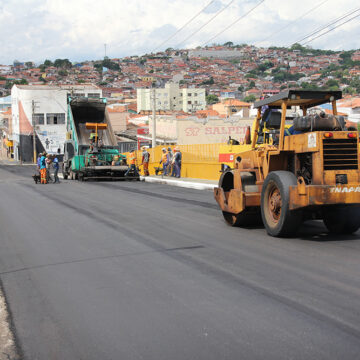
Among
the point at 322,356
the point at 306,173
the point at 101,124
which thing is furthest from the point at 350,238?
the point at 101,124

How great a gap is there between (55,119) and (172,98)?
256ft

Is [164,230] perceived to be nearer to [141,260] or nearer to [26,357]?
[141,260]

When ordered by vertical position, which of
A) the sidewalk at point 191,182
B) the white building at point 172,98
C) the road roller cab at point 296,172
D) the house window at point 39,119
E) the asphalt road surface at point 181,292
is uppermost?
the white building at point 172,98

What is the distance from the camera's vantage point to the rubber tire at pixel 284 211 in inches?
Answer: 361

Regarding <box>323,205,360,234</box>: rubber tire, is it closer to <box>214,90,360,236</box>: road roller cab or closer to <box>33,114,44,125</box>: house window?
<box>214,90,360,236</box>: road roller cab

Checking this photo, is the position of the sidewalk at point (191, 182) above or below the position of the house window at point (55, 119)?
below

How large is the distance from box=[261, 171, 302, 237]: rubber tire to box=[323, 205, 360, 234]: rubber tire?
60 cm

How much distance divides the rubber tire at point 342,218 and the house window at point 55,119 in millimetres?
79778

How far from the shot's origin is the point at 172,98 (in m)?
162

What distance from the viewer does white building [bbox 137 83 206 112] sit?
521 ft

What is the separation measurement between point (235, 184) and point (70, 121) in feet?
79.6

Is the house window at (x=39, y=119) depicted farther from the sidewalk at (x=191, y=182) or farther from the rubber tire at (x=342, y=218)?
the rubber tire at (x=342, y=218)

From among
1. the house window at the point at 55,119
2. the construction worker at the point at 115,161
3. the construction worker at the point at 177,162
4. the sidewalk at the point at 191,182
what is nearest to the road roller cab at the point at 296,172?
the sidewalk at the point at 191,182

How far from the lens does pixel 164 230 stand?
11125mm
